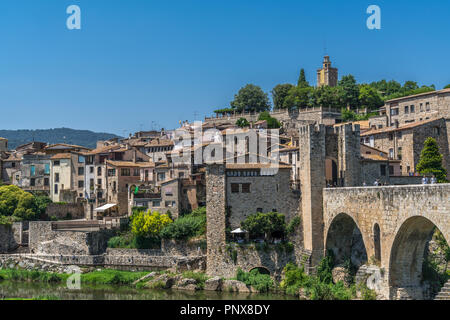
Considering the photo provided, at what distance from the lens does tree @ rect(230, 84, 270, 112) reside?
101875mm

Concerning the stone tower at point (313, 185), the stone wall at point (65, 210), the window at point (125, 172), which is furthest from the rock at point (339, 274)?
the stone wall at point (65, 210)

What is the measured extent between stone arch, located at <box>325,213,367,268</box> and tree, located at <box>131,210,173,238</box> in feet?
50.0

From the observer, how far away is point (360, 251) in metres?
42.5

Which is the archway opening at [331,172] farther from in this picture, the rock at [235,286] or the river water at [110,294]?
the rock at [235,286]

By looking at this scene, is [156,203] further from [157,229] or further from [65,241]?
[65,241]

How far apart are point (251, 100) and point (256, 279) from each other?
62.0m

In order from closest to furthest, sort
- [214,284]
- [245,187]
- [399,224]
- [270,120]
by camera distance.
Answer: [399,224] < [214,284] < [245,187] < [270,120]

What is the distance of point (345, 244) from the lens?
4238 cm

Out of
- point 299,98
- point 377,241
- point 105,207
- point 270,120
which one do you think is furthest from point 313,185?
point 299,98
